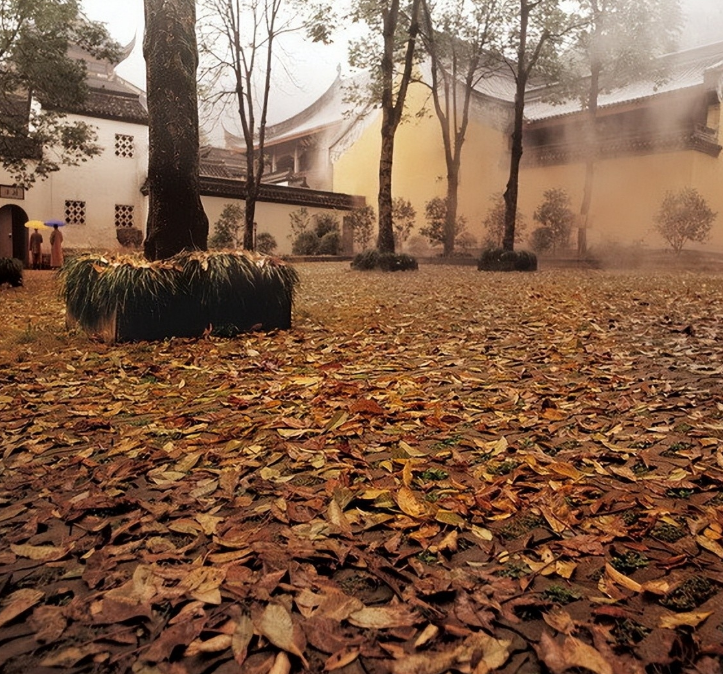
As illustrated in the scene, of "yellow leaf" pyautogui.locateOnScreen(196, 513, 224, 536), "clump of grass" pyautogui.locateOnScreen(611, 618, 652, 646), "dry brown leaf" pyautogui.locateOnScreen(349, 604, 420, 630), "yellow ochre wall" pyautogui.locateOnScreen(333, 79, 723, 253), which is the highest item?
"yellow ochre wall" pyautogui.locateOnScreen(333, 79, 723, 253)

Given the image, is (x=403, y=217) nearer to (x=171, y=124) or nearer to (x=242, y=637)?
(x=171, y=124)

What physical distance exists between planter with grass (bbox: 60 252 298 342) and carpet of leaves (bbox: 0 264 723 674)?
2.57ft

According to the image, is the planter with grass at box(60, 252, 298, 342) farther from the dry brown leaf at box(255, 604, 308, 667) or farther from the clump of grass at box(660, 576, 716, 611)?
the clump of grass at box(660, 576, 716, 611)

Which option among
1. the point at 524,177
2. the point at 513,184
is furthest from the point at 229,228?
the point at 513,184

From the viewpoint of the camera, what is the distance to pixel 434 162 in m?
19.3

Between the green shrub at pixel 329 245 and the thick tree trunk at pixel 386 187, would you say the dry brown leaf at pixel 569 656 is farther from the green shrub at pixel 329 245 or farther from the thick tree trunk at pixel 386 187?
the green shrub at pixel 329 245

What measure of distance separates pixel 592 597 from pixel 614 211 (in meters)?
16.2

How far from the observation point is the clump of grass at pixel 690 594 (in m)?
1.40

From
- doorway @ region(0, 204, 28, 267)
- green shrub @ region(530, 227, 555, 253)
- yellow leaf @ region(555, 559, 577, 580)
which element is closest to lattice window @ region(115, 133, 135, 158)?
doorway @ region(0, 204, 28, 267)

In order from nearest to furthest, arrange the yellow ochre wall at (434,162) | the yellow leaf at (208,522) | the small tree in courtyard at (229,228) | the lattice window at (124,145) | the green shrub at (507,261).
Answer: the yellow leaf at (208,522) < the green shrub at (507,261) < the yellow ochre wall at (434,162) < the small tree in courtyard at (229,228) < the lattice window at (124,145)

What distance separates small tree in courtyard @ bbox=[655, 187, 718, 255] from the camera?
1409cm

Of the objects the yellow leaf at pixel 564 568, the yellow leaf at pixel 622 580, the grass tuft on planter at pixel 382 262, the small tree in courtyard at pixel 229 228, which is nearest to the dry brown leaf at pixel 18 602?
the yellow leaf at pixel 564 568

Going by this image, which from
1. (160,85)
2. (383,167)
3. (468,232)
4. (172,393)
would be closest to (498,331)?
(172,393)

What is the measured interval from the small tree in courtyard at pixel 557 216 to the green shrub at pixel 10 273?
42.0ft
